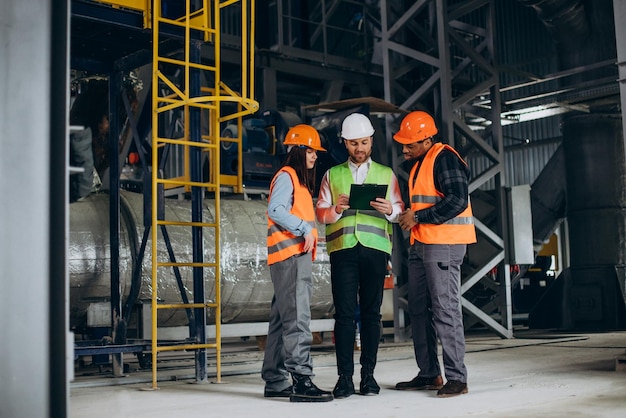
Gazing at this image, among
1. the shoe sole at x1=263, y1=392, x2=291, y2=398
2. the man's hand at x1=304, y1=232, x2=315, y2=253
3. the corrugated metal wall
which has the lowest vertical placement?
the shoe sole at x1=263, y1=392, x2=291, y2=398

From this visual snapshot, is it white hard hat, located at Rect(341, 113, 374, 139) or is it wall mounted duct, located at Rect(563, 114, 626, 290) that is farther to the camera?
wall mounted duct, located at Rect(563, 114, 626, 290)

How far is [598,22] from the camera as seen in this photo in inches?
489

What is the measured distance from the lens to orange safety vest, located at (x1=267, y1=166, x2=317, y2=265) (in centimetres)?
589

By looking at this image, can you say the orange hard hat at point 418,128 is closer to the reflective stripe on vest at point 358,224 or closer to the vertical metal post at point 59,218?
the reflective stripe on vest at point 358,224

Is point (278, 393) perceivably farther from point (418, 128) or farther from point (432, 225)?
point (418, 128)

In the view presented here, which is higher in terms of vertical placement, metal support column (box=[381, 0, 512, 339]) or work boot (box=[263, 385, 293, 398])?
metal support column (box=[381, 0, 512, 339])

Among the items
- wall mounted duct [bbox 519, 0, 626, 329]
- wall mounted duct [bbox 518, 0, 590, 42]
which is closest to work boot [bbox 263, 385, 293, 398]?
wall mounted duct [bbox 518, 0, 590, 42]

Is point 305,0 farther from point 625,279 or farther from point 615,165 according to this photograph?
point 625,279

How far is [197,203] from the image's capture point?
7574mm

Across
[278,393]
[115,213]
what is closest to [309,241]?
[278,393]

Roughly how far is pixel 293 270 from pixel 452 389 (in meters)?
1.49

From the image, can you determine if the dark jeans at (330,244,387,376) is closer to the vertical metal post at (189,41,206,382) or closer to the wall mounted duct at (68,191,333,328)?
the vertical metal post at (189,41,206,382)

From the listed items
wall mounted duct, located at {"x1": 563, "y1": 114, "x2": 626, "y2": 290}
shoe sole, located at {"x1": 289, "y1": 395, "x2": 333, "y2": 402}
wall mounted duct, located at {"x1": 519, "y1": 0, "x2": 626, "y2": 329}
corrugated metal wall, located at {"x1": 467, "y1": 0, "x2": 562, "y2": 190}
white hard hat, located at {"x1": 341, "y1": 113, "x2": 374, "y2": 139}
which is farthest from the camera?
corrugated metal wall, located at {"x1": 467, "y1": 0, "x2": 562, "y2": 190}

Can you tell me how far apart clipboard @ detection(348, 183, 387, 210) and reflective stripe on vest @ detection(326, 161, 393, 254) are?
0.09 metres
